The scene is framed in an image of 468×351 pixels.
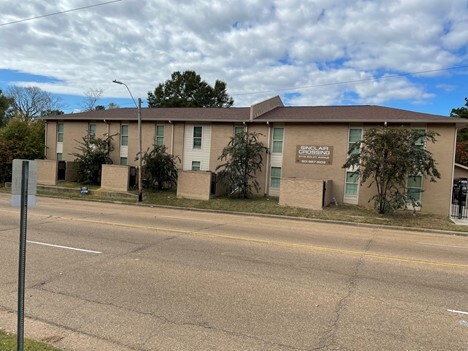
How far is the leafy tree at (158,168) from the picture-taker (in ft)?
85.4

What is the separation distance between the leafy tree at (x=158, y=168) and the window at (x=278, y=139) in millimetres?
7337

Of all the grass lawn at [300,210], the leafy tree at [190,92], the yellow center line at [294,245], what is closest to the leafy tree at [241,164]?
the grass lawn at [300,210]

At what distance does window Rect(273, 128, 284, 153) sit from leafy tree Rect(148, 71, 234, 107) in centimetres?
3810

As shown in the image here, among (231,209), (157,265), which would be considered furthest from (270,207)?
(157,265)

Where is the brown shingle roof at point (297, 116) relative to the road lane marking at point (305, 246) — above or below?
above

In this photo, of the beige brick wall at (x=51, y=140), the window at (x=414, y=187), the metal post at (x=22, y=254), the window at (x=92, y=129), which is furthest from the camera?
the beige brick wall at (x=51, y=140)

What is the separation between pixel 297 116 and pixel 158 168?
404 inches

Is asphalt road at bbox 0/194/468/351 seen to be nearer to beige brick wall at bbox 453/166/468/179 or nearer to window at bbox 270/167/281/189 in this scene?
window at bbox 270/167/281/189

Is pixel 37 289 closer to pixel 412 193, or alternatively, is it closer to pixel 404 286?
pixel 404 286

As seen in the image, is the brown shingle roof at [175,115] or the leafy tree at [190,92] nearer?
the brown shingle roof at [175,115]

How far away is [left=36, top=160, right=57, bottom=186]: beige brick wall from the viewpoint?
2878 cm

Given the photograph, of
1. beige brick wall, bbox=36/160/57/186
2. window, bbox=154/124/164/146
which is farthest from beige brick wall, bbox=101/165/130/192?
beige brick wall, bbox=36/160/57/186

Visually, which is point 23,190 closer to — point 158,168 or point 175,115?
point 158,168

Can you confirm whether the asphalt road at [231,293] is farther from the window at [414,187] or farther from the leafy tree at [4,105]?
the leafy tree at [4,105]
